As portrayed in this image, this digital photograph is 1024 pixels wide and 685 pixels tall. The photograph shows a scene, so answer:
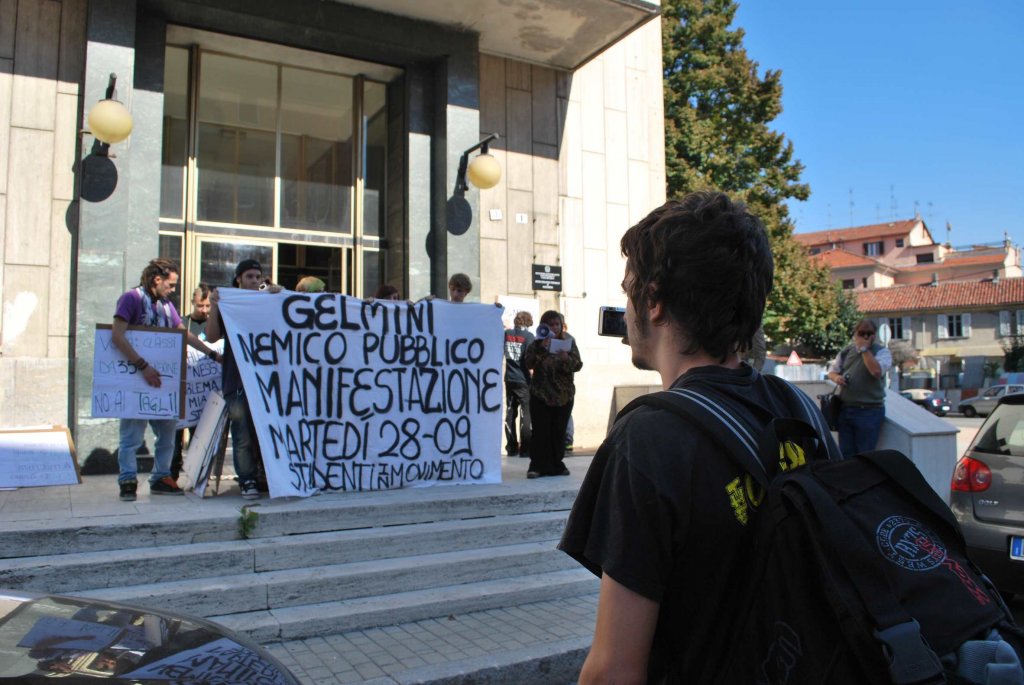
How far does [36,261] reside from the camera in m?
8.25

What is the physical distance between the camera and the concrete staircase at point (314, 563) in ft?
16.0

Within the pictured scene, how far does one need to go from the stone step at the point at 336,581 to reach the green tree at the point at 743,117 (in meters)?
23.0

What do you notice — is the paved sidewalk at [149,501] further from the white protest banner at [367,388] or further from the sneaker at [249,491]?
the white protest banner at [367,388]

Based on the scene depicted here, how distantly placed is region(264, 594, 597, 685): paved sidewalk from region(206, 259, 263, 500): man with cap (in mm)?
1936

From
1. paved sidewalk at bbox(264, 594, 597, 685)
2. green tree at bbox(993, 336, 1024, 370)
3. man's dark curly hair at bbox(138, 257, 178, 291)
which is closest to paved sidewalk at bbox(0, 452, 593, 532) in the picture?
paved sidewalk at bbox(264, 594, 597, 685)

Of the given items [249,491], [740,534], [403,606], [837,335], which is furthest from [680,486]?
[837,335]

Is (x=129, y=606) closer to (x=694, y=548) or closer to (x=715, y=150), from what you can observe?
(x=694, y=548)

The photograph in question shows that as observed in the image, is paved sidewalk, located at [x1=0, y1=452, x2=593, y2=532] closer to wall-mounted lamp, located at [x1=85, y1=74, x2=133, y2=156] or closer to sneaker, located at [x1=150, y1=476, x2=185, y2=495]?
sneaker, located at [x1=150, y1=476, x2=185, y2=495]

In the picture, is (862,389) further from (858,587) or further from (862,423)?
(858,587)

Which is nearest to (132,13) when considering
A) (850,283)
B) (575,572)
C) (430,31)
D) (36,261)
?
(36,261)

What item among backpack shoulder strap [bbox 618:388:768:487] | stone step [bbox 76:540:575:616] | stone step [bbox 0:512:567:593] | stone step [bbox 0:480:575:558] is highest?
backpack shoulder strap [bbox 618:388:768:487]

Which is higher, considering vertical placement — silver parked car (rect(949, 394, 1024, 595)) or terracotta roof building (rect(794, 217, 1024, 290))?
terracotta roof building (rect(794, 217, 1024, 290))

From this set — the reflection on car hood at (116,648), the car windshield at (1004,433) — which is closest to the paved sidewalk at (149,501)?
the reflection on car hood at (116,648)

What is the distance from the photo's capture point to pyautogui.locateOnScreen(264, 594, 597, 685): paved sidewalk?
4266 mm
